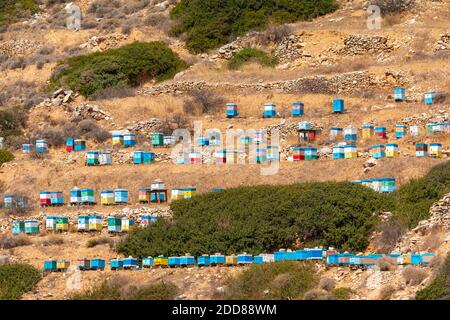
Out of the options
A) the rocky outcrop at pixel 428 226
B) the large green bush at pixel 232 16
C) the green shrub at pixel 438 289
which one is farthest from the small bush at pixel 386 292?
the large green bush at pixel 232 16

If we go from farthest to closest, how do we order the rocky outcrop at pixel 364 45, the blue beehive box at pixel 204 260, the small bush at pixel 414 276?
the rocky outcrop at pixel 364 45 < the blue beehive box at pixel 204 260 < the small bush at pixel 414 276

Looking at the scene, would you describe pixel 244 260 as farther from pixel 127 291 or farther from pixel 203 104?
pixel 203 104

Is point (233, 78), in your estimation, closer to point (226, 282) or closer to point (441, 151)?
point (441, 151)

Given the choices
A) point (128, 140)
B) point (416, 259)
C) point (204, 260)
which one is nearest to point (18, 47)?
point (128, 140)

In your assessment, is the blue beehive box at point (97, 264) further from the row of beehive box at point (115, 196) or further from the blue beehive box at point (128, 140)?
the blue beehive box at point (128, 140)
